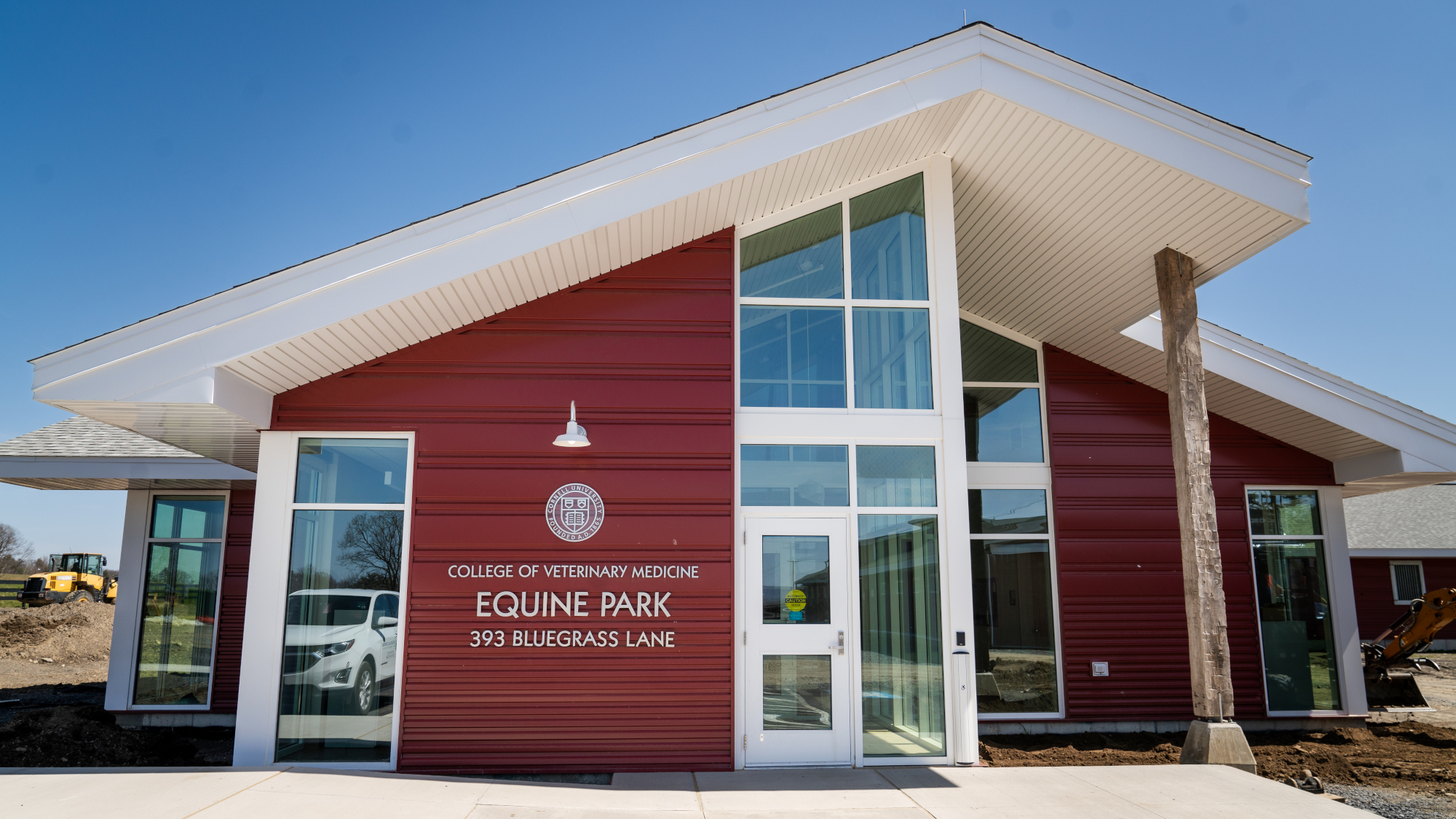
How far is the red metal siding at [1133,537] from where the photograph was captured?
896 cm

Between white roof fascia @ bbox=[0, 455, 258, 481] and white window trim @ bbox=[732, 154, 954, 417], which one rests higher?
white window trim @ bbox=[732, 154, 954, 417]

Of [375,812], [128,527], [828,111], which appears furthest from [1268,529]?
[128,527]

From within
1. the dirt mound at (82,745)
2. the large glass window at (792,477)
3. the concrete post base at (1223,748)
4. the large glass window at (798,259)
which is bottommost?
the dirt mound at (82,745)

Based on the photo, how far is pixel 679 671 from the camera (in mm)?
6379

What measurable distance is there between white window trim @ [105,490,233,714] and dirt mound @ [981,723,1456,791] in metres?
9.03

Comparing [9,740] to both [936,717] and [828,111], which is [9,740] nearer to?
[936,717]

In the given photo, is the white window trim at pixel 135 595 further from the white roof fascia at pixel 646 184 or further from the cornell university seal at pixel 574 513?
the cornell university seal at pixel 574 513

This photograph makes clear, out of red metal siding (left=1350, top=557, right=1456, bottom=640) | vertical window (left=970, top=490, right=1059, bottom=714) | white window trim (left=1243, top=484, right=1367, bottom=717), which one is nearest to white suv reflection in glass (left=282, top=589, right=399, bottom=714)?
vertical window (left=970, top=490, right=1059, bottom=714)

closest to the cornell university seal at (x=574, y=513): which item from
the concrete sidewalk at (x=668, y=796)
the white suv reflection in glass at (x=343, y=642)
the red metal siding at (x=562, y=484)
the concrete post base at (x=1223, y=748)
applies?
the red metal siding at (x=562, y=484)

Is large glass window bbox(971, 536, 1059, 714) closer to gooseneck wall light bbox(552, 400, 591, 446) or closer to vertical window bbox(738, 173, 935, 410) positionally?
vertical window bbox(738, 173, 935, 410)

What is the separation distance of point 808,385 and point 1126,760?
4.41 metres

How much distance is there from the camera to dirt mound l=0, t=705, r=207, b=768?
6930mm

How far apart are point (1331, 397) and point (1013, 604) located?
3759 mm

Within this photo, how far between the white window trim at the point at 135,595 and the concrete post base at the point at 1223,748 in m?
10.4
